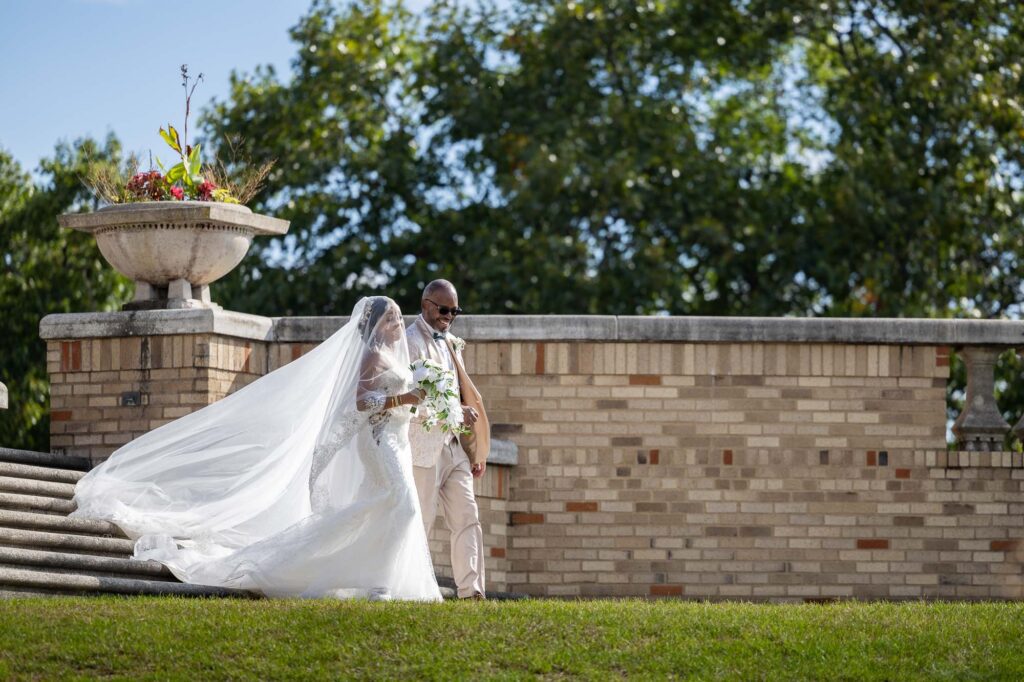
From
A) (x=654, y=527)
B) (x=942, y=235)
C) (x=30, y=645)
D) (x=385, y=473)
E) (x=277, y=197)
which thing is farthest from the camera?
(x=277, y=197)

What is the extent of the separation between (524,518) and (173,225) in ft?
10.9

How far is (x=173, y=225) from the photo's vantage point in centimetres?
1232

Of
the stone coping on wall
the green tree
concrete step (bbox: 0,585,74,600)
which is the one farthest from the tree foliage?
concrete step (bbox: 0,585,74,600)

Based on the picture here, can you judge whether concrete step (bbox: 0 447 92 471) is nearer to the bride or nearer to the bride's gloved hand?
the bride

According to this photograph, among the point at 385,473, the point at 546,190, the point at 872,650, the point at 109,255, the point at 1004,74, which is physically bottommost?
the point at 872,650

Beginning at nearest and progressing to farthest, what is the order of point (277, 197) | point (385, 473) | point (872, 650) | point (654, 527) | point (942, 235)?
point (872, 650)
point (385, 473)
point (654, 527)
point (942, 235)
point (277, 197)

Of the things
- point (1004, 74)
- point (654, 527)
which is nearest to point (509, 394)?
point (654, 527)

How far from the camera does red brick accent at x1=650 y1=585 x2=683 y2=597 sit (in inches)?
488

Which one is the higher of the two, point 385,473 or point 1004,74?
point 1004,74

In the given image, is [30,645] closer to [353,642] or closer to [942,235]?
[353,642]

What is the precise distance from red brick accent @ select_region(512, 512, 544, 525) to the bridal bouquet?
9.06 ft

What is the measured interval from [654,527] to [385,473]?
339 centimetres

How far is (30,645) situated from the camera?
309 inches

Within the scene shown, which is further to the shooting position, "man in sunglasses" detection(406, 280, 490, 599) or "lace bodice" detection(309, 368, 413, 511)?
"man in sunglasses" detection(406, 280, 490, 599)
